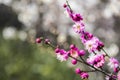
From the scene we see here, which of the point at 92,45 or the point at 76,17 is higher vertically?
the point at 76,17

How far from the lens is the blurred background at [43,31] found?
28.9 feet

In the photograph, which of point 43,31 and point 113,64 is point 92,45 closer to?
point 113,64

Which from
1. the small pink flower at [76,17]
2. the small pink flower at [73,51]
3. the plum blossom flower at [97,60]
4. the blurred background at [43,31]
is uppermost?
the blurred background at [43,31]

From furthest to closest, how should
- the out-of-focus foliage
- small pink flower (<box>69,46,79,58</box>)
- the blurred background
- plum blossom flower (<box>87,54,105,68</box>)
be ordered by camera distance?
the out-of-focus foliage < the blurred background < small pink flower (<box>69,46,79,58</box>) < plum blossom flower (<box>87,54,105,68</box>)

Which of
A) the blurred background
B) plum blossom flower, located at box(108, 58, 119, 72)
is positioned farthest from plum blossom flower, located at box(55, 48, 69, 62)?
the blurred background

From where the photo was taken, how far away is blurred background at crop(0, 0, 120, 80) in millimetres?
8797

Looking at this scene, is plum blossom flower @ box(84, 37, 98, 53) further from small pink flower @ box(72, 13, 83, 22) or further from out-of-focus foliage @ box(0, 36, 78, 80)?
out-of-focus foliage @ box(0, 36, 78, 80)

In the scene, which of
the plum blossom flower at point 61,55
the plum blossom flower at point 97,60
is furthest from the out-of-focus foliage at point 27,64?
the plum blossom flower at point 97,60

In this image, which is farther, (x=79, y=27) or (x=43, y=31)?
(x=43, y=31)

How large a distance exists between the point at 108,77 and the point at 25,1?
6.61m

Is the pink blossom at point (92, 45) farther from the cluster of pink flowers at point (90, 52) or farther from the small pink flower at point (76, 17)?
the small pink flower at point (76, 17)

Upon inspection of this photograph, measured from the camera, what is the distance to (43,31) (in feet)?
33.1

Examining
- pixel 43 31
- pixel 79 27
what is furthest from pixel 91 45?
pixel 43 31

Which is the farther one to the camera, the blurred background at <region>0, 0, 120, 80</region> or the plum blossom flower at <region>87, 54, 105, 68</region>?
the blurred background at <region>0, 0, 120, 80</region>
